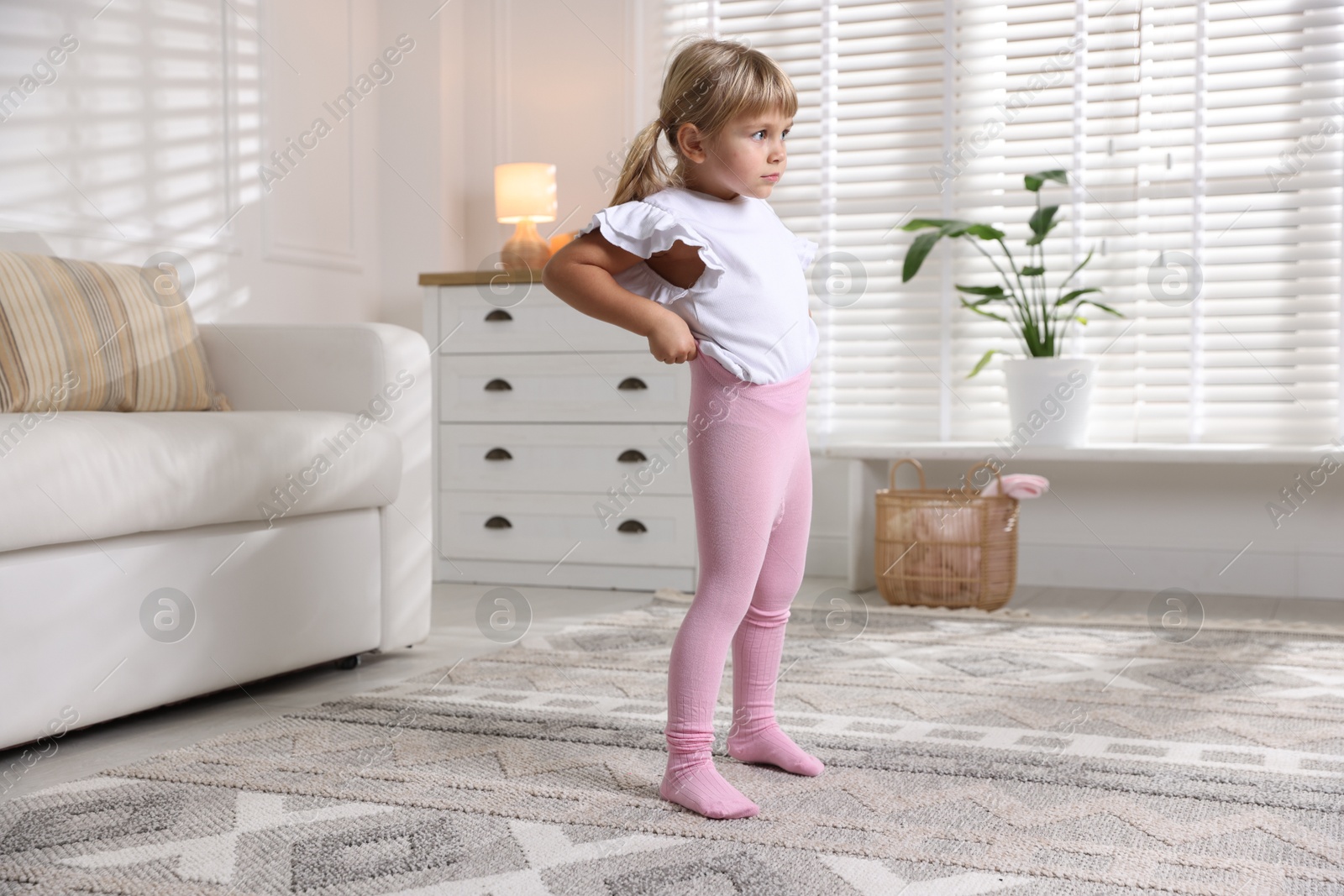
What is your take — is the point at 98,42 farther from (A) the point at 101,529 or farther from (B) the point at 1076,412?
(B) the point at 1076,412

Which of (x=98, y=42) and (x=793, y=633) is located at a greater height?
(x=98, y=42)

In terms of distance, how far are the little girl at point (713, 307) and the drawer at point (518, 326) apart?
1.59 meters

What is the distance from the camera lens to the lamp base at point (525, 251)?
3096 mm

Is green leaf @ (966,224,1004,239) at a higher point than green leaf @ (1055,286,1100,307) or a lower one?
higher

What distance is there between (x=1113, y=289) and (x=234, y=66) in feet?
7.64

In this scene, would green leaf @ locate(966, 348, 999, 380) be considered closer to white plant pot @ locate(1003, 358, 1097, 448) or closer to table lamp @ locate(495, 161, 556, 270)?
white plant pot @ locate(1003, 358, 1097, 448)

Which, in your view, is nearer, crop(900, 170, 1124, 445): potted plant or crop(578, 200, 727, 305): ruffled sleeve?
crop(578, 200, 727, 305): ruffled sleeve

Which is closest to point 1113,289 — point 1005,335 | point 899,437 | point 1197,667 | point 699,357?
point 1005,335

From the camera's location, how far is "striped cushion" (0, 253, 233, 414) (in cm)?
179

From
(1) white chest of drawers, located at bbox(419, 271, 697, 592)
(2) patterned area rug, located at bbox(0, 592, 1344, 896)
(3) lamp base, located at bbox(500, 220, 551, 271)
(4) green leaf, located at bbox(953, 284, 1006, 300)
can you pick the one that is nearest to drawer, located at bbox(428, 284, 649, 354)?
(1) white chest of drawers, located at bbox(419, 271, 697, 592)

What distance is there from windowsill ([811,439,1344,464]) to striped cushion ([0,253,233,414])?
1471 millimetres

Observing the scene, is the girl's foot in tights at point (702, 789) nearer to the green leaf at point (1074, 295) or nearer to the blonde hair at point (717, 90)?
the blonde hair at point (717, 90)

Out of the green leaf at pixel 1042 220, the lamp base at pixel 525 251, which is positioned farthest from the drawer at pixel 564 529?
the green leaf at pixel 1042 220

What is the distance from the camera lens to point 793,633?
228 centimetres
